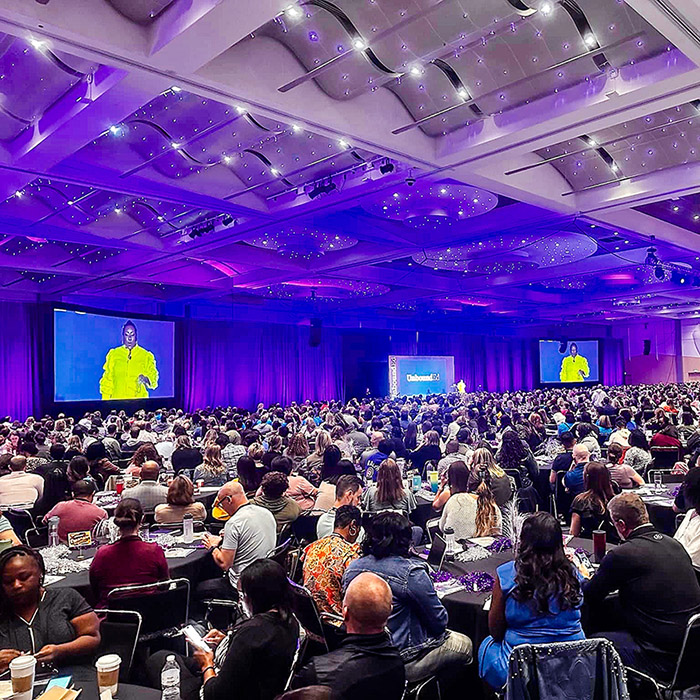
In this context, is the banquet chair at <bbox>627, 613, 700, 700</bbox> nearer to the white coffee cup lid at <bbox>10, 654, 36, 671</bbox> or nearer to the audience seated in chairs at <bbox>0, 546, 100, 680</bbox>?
the audience seated in chairs at <bbox>0, 546, 100, 680</bbox>

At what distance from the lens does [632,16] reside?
4.59 m

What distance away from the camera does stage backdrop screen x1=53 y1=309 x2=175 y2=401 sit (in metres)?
15.8

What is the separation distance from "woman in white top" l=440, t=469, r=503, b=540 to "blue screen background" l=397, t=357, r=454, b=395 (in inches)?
889

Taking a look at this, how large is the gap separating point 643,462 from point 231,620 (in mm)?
5542

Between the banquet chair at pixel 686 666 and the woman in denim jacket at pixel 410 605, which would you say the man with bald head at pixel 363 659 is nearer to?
the woman in denim jacket at pixel 410 605

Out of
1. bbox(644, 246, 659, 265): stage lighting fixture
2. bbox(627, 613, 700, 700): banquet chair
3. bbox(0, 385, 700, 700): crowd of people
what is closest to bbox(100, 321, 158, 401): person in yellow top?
bbox(0, 385, 700, 700): crowd of people

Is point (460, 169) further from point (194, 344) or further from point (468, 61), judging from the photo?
point (194, 344)

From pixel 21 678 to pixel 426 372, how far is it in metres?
27.3

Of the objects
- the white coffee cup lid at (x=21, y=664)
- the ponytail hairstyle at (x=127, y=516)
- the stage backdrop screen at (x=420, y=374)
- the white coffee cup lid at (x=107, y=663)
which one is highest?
the stage backdrop screen at (x=420, y=374)

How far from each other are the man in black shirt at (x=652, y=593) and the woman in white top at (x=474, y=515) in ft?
5.11

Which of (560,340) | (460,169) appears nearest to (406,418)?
(460,169)

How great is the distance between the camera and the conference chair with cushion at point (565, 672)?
2.27m

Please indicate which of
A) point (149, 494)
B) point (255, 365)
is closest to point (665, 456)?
point (149, 494)

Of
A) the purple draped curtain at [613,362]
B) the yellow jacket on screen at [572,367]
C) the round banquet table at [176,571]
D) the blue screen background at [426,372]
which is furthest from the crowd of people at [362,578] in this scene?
the purple draped curtain at [613,362]
